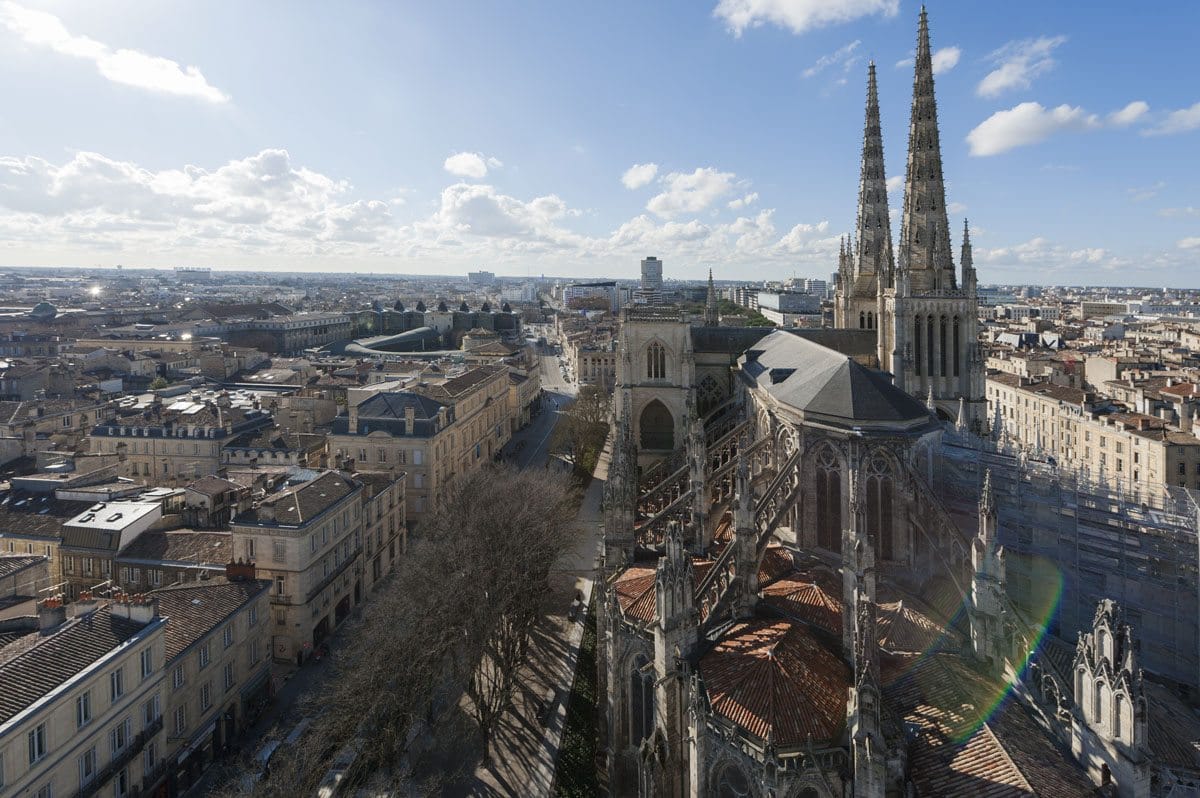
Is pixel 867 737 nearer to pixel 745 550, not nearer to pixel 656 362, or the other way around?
pixel 745 550

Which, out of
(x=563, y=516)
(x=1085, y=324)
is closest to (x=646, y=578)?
(x=563, y=516)

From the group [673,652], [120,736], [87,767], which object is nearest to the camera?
[673,652]

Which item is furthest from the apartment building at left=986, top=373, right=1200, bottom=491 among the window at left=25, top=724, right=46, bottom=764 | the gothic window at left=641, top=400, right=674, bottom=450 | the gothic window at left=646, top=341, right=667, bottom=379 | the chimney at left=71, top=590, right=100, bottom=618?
the window at left=25, top=724, right=46, bottom=764

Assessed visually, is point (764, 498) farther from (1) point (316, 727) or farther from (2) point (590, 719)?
(1) point (316, 727)

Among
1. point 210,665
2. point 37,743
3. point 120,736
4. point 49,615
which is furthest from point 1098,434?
point 37,743

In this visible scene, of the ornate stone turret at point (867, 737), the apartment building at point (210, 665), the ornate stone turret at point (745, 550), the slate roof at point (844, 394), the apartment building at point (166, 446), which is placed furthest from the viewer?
the apartment building at point (166, 446)

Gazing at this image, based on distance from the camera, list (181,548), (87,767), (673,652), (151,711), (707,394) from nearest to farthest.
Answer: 1. (673,652)
2. (87,767)
3. (151,711)
4. (181,548)
5. (707,394)

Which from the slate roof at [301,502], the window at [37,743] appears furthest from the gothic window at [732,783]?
the slate roof at [301,502]

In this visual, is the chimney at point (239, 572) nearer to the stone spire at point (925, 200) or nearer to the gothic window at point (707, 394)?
the gothic window at point (707, 394)
